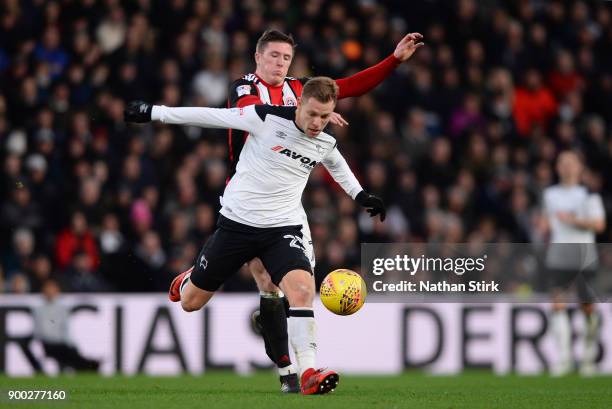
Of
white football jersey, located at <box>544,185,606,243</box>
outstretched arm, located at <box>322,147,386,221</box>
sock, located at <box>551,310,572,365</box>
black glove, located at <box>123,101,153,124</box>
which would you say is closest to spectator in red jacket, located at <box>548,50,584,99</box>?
white football jersey, located at <box>544,185,606,243</box>

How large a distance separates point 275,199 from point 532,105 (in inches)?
372

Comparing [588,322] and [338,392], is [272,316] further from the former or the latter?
[588,322]

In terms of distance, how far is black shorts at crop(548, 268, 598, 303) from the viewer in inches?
485

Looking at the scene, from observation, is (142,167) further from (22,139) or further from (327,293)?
(327,293)

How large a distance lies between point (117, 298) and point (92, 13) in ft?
14.4

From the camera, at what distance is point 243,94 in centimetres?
842

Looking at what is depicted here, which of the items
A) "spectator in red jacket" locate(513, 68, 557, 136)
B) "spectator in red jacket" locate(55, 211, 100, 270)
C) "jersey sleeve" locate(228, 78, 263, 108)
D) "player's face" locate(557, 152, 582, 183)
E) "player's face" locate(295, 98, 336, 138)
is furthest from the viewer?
"spectator in red jacket" locate(513, 68, 557, 136)

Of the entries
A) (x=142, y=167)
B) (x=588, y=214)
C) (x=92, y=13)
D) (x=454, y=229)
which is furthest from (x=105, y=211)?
(x=588, y=214)

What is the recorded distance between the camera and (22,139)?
14109 mm

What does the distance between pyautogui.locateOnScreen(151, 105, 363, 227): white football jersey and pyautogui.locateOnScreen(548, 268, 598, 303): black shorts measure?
4.65 meters

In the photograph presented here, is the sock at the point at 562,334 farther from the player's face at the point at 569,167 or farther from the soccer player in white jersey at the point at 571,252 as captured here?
the player's face at the point at 569,167

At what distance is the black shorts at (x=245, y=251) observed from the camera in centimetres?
806

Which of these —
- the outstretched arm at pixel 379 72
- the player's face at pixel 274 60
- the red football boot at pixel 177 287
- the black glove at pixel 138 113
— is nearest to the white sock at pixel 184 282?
the red football boot at pixel 177 287

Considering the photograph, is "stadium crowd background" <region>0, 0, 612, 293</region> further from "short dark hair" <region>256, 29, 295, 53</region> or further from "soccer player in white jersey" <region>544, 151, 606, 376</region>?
"short dark hair" <region>256, 29, 295, 53</region>
